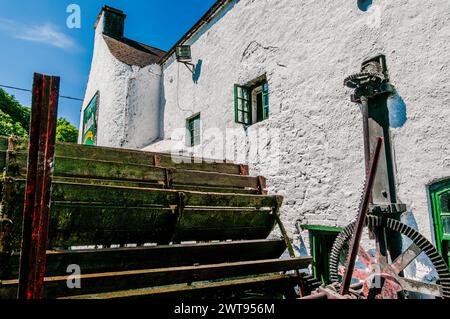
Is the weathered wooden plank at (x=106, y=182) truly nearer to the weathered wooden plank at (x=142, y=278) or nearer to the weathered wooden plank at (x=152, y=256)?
the weathered wooden plank at (x=152, y=256)

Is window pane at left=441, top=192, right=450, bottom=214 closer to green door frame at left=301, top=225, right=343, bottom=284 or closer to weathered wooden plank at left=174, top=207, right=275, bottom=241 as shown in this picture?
green door frame at left=301, top=225, right=343, bottom=284

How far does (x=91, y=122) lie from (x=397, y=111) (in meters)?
11.9

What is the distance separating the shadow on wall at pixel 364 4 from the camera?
14.0 ft

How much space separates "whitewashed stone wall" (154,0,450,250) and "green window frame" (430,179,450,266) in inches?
3.6

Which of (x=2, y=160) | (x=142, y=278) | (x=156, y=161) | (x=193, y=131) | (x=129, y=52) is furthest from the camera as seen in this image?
(x=129, y=52)

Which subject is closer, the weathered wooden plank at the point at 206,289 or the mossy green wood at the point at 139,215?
the weathered wooden plank at the point at 206,289

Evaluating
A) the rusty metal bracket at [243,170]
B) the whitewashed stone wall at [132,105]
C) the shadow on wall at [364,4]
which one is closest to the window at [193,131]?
the whitewashed stone wall at [132,105]

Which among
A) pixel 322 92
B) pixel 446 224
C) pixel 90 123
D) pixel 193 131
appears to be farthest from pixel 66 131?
pixel 446 224

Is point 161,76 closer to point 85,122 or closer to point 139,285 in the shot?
point 85,122

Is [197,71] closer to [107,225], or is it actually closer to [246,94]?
[246,94]

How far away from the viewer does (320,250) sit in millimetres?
4691

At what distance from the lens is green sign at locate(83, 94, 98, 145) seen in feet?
39.9

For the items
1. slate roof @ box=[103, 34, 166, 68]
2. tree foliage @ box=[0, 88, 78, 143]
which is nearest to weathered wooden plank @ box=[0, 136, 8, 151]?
slate roof @ box=[103, 34, 166, 68]

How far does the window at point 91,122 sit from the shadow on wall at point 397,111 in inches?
426
